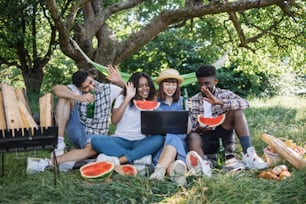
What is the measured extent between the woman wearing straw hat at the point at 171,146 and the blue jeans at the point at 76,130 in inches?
30.5

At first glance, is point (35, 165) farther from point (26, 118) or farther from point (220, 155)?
point (220, 155)

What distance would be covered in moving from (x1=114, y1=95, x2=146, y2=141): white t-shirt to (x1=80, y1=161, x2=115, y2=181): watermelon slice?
0.43 m

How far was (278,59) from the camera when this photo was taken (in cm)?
811

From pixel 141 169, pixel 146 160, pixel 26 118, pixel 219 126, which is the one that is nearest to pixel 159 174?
pixel 141 169

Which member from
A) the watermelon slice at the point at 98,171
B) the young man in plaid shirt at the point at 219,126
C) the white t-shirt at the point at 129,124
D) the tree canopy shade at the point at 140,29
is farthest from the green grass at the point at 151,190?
the tree canopy shade at the point at 140,29

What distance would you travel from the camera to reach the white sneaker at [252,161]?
341 cm

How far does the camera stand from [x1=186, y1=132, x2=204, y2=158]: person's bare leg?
135 inches

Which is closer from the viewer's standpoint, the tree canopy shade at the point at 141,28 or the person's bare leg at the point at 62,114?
the person's bare leg at the point at 62,114

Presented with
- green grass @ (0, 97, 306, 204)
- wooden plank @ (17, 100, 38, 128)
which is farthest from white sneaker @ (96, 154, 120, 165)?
wooden plank @ (17, 100, 38, 128)

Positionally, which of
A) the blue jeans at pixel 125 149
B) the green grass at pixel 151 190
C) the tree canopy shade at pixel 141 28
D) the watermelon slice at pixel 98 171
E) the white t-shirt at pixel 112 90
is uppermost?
the tree canopy shade at pixel 141 28

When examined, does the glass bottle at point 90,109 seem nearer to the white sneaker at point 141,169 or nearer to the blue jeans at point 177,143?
the white sneaker at point 141,169

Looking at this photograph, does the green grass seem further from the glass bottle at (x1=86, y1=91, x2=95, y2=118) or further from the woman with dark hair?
the glass bottle at (x1=86, y1=91, x2=95, y2=118)

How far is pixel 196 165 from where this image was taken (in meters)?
3.15

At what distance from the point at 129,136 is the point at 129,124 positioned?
115 millimetres
